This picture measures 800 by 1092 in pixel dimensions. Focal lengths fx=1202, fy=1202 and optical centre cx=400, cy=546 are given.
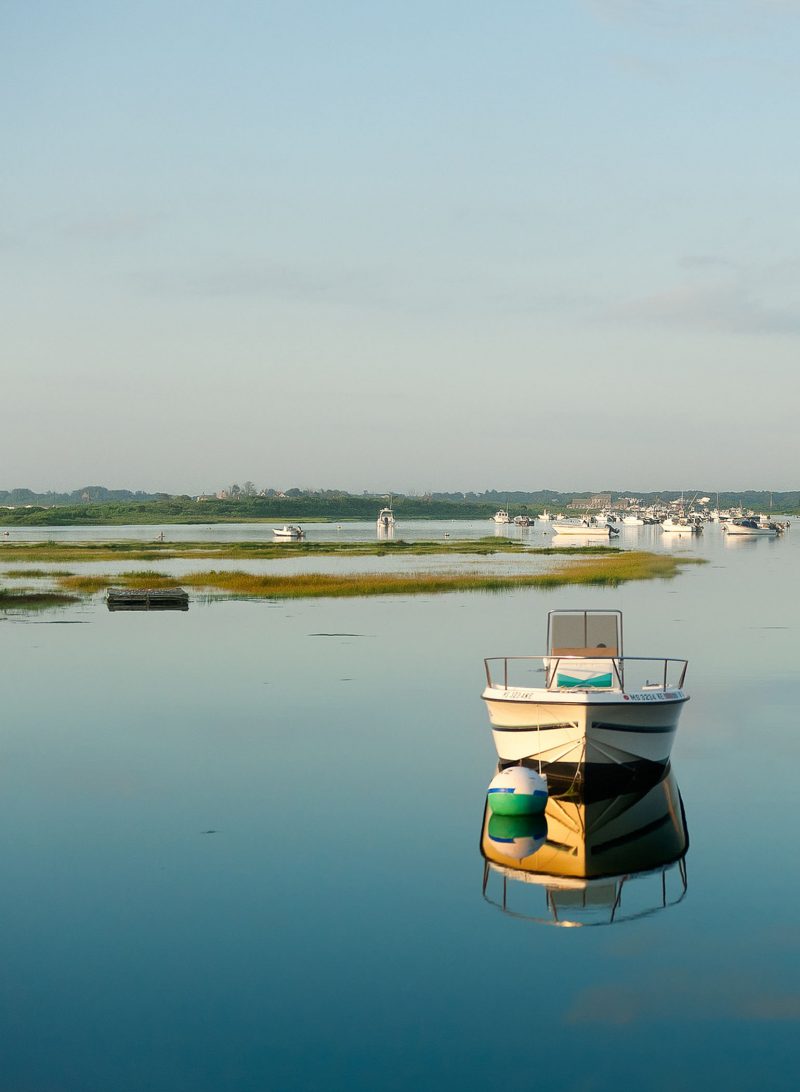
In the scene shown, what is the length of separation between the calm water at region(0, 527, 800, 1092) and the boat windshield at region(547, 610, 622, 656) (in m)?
3.68

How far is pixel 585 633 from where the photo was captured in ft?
107

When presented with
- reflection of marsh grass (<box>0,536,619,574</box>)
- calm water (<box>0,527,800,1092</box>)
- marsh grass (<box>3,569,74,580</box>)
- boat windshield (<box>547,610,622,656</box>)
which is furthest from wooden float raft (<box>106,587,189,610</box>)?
reflection of marsh grass (<box>0,536,619,574</box>)

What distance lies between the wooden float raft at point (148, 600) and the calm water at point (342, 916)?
30220 millimetres

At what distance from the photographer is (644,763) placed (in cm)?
2822

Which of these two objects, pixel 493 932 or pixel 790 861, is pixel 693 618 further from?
pixel 493 932

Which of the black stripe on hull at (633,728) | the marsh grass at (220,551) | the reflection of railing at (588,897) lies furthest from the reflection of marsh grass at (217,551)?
the reflection of railing at (588,897)

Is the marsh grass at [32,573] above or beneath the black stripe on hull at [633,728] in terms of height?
beneath

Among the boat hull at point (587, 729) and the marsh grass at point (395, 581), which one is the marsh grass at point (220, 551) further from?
the boat hull at point (587, 729)

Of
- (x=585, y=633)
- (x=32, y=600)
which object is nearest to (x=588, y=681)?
(x=585, y=633)

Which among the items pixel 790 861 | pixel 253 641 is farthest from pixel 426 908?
pixel 253 641

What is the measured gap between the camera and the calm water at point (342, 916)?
1530 centimetres

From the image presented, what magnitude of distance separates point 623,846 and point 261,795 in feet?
28.6

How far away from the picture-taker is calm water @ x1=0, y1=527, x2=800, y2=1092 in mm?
15297

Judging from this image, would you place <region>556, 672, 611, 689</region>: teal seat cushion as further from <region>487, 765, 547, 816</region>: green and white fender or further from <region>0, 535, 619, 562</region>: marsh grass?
<region>0, 535, 619, 562</region>: marsh grass
